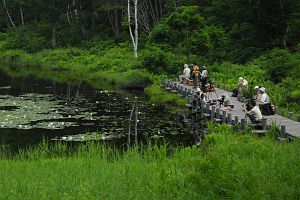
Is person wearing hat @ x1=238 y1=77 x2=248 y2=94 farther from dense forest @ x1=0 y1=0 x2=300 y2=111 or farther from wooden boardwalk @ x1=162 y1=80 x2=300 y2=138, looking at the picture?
dense forest @ x1=0 y1=0 x2=300 y2=111

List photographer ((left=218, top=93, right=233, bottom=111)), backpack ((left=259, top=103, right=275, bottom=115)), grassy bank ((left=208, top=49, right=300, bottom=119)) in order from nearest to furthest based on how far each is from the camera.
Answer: backpack ((left=259, top=103, right=275, bottom=115)) → photographer ((left=218, top=93, right=233, bottom=111)) → grassy bank ((left=208, top=49, right=300, bottom=119))

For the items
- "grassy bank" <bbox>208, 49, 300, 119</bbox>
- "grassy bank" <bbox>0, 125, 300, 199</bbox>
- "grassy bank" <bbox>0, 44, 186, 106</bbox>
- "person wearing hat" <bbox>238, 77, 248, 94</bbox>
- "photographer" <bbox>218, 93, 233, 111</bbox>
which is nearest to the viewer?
"grassy bank" <bbox>0, 125, 300, 199</bbox>

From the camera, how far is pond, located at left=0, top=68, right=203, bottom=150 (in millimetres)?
21344

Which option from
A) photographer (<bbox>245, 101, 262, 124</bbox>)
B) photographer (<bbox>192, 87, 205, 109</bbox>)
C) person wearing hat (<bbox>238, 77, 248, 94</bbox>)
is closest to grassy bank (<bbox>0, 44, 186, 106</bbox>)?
photographer (<bbox>192, 87, 205, 109</bbox>)

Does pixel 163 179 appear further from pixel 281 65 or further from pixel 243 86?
pixel 281 65

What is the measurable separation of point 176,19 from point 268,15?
9263 mm

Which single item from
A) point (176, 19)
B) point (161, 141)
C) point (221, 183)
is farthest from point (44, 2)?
point (221, 183)

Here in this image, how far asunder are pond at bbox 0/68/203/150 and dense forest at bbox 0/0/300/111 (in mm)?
6372

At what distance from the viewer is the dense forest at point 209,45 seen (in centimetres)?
3375

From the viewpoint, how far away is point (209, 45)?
41844 millimetres

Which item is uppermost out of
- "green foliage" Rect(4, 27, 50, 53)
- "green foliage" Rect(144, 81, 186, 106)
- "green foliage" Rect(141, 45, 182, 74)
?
"green foliage" Rect(4, 27, 50, 53)

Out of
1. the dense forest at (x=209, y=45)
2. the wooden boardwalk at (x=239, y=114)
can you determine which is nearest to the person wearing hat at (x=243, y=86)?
the wooden boardwalk at (x=239, y=114)

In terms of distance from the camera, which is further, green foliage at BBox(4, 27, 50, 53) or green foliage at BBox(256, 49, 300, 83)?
green foliage at BBox(4, 27, 50, 53)

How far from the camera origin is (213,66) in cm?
4197
